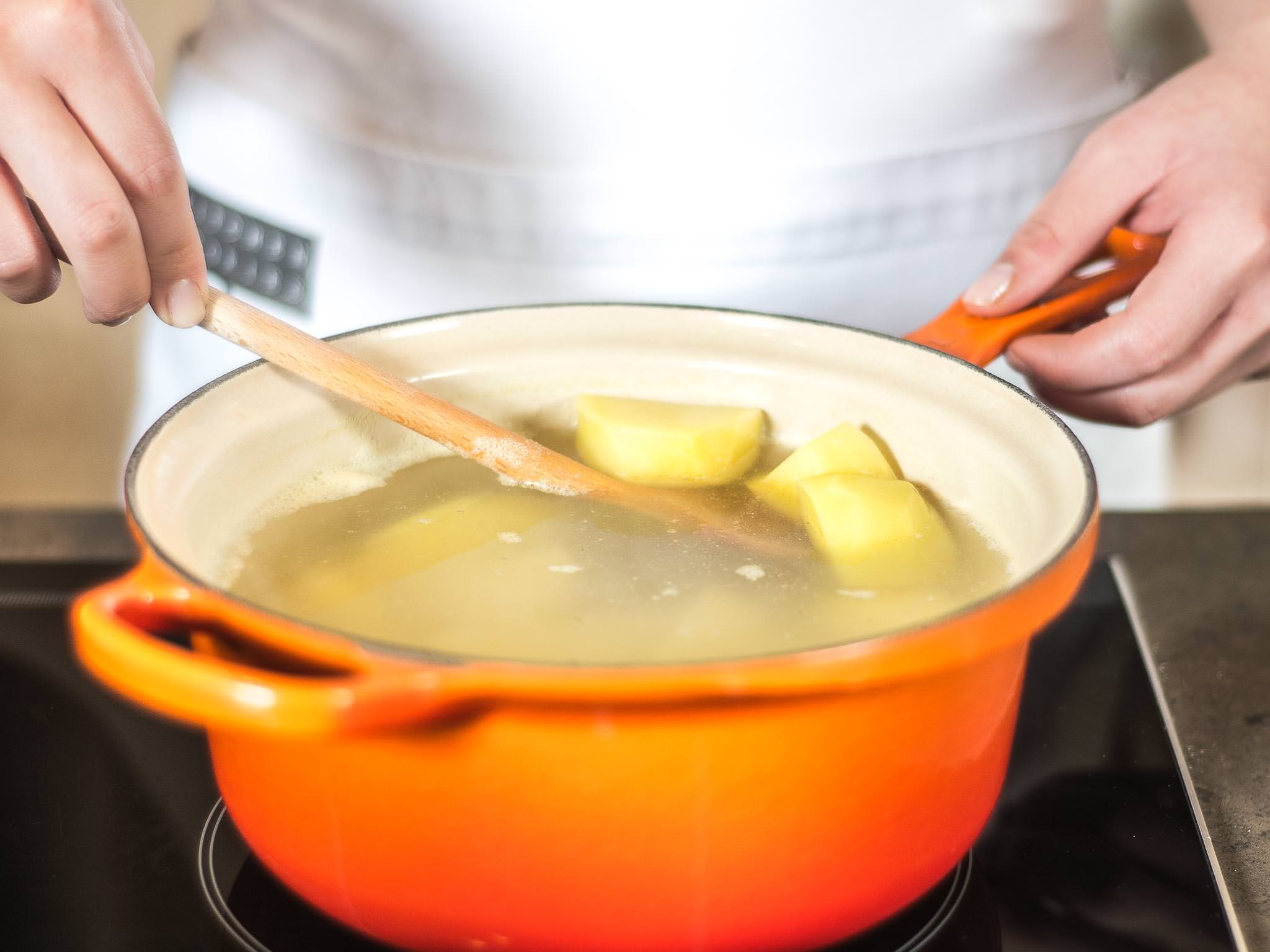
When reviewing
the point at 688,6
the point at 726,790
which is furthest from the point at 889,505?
the point at 688,6

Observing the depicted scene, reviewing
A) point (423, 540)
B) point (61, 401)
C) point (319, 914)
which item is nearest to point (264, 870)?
point (319, 914)

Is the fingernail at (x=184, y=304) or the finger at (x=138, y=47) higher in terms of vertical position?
the finger at (x=138, y=47)

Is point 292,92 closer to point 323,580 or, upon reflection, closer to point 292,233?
point 292,233

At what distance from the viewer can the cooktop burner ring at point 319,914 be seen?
573 mm

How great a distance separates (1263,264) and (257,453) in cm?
74

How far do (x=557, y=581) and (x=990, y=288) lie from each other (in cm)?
38

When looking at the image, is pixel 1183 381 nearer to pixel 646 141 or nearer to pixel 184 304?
pixel 646 141

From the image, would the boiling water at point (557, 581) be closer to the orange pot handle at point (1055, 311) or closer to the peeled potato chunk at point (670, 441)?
the peeled potato chunk at point (670, 441)

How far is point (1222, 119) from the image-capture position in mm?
953

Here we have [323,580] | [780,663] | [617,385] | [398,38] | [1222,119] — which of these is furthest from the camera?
[398,38]

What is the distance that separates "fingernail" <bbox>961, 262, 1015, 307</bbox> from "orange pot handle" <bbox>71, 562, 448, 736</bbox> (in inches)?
21.5

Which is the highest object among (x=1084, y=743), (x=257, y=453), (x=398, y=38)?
(x=398, y=38)

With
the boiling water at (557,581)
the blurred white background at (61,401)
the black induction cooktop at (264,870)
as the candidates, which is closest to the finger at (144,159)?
the boiling water at (557,581)

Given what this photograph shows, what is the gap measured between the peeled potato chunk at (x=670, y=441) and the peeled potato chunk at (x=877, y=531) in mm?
88
